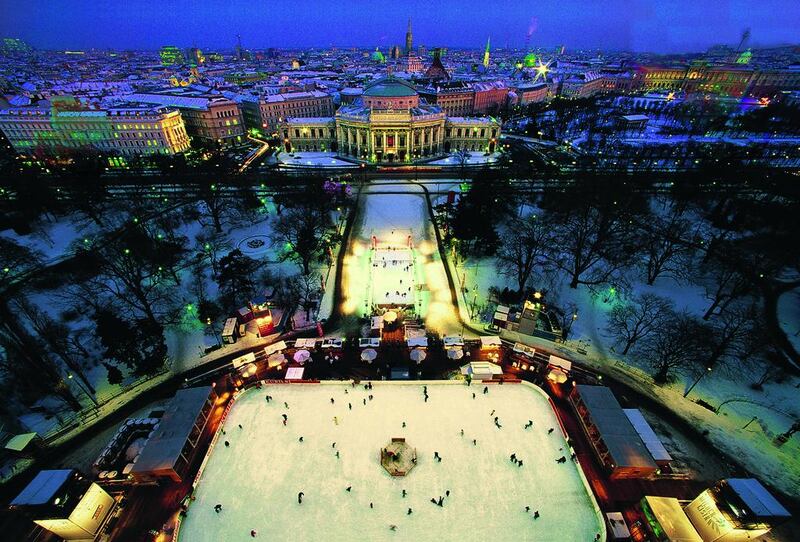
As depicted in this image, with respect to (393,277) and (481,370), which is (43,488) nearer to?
(481,370)

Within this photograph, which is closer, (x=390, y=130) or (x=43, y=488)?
(x=43, y=488)

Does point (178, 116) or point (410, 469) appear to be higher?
point (178, 116)

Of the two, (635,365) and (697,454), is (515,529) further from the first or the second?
(635,365)

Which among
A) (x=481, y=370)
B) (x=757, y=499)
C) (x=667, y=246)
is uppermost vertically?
(x=757, y=499)

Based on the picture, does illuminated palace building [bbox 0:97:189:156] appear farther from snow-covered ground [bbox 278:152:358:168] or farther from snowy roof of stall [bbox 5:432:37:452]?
snowy roof of stall [bbox 5:432:37:452]

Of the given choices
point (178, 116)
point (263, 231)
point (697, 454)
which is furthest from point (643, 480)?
point (178, 116)

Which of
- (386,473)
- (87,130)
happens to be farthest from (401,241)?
(87,130)

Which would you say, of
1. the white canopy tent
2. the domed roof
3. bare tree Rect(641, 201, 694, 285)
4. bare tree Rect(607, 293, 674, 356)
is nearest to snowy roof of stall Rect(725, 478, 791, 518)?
bare tree Rect(607, 293, 674, 356)
